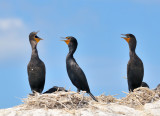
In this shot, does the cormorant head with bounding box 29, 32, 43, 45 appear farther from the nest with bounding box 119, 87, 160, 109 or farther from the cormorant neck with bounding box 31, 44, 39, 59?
the nest with bounding box 119, 87, 160, 109

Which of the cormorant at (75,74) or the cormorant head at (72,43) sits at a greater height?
the cormorant head at (72,43)

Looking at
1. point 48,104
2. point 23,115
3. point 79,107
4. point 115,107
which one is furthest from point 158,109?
point 23,115

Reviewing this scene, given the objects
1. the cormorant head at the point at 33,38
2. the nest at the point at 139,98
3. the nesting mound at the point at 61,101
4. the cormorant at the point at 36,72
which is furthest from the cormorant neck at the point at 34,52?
the nest at the point at 139,98

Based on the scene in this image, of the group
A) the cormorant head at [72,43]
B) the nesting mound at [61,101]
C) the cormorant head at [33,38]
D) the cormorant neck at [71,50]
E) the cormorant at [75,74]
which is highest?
the cormorant head at [33,38]

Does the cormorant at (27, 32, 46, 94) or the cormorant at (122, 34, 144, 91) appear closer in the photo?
the cormorant at (27, 32, 46, 94)

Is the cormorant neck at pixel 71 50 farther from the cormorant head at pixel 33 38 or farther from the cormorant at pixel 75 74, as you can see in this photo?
the cormorant head at pixel 33 38

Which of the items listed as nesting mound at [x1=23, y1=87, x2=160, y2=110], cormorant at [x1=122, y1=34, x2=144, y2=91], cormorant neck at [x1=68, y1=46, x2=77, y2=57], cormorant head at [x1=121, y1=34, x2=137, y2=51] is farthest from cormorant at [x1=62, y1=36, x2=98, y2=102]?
cormorant head at [x1=121, y1=34, x2=137, y2=51]

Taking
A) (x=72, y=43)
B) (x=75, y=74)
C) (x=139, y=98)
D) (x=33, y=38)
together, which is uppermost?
(x=33, y=38)

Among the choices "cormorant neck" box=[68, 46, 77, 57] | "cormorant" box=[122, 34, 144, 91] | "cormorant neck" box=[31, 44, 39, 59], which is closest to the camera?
"cormorant neck" box=[68, 46, 77, 57]

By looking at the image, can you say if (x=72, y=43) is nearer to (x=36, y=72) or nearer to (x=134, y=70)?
(x=36, y=72)

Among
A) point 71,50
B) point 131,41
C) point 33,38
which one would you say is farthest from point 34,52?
point 131,41

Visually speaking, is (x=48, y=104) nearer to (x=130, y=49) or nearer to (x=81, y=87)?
(x=81, y=87)

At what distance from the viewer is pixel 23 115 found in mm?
8562

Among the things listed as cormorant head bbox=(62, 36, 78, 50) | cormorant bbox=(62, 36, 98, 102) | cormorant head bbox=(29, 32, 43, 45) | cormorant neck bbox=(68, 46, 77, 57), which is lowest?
cormorant bbox=(62, 36, 98, 102)
